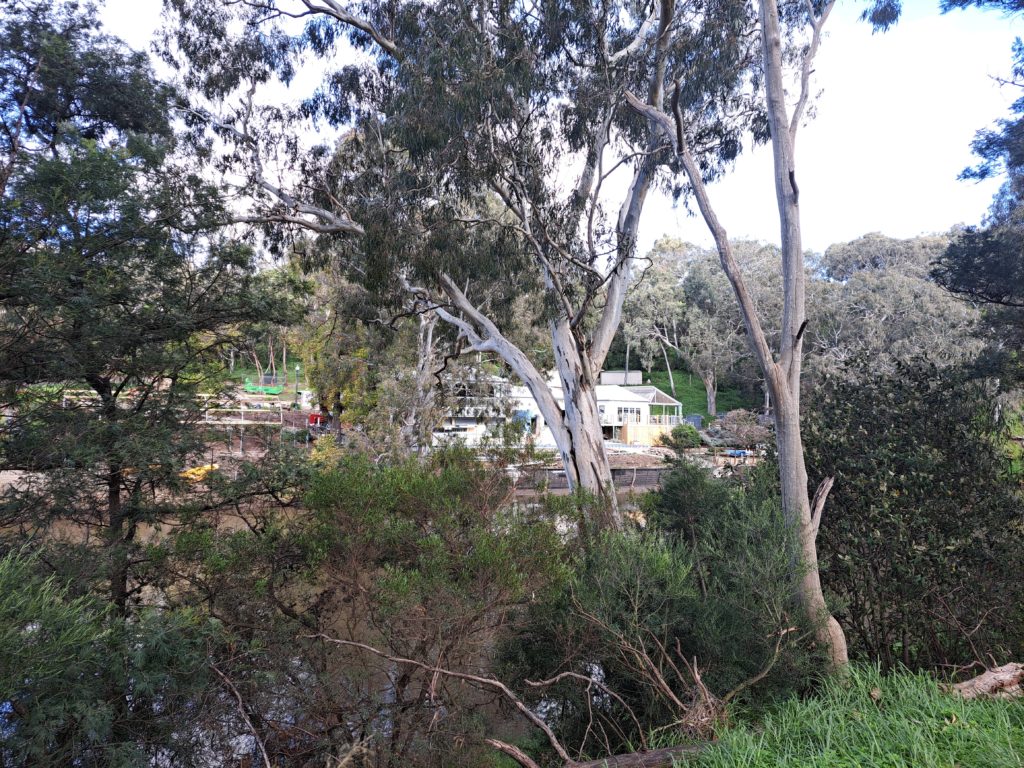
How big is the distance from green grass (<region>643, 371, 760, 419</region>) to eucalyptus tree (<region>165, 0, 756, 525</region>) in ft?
85.9

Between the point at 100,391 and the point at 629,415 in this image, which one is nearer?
the point at 100,391

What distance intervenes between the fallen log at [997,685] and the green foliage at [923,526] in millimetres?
688

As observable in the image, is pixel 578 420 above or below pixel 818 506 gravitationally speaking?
above

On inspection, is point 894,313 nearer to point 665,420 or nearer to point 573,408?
point 665,420

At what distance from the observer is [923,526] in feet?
16.6

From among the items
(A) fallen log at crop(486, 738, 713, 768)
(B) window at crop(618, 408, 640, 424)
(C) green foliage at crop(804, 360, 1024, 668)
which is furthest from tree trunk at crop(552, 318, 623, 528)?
(B) window at crop(618, 408, 640, 424)

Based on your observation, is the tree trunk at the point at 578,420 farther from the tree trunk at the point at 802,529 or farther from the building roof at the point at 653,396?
the building roof at the point at 653,396

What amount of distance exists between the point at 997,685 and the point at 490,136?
6.45 meters

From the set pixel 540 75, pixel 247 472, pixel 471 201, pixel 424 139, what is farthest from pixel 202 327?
pixel 540 75

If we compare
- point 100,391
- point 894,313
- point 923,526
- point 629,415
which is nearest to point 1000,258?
point 923,526

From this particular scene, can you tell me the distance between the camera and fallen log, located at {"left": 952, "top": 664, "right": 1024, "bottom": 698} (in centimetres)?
363

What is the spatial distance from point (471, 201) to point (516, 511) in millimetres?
4304

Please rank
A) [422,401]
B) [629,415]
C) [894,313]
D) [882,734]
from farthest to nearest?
[629,415], [894,313], [422,401], [882,734]

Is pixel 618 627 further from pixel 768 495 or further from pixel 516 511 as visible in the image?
pixel 768 495
